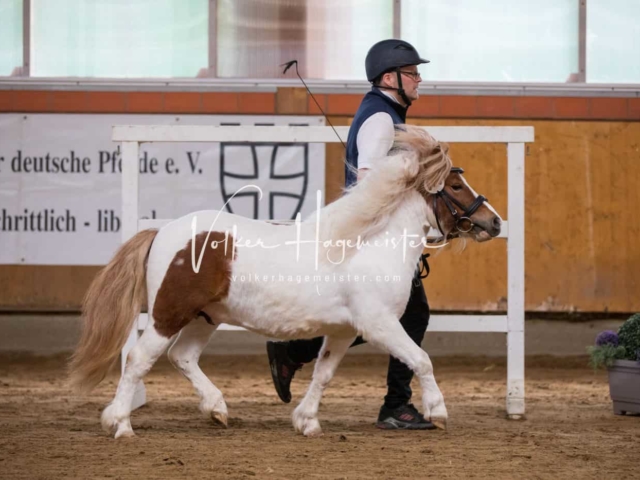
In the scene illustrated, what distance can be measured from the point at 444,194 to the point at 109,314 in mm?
1877

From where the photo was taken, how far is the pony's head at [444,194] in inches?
196

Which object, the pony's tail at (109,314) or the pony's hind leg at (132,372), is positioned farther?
the pony's tail at (109,314)

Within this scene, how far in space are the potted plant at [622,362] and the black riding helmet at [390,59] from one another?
222 centimetres

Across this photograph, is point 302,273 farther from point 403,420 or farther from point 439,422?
point 403,420

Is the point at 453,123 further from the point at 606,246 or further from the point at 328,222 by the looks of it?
the point at 328,222

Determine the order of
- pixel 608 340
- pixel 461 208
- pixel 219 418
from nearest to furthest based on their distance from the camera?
pixel 461 208, pixel 219 418, pixel 608 340

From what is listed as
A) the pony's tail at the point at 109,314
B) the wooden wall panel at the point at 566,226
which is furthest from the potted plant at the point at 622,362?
the pony's tail at the point at 109,314

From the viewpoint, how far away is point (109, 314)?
Answer: 497 cm

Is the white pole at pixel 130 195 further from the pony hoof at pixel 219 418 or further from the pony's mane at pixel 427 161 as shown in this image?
the pony's mane at pixel 427 161

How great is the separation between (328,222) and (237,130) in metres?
1.31

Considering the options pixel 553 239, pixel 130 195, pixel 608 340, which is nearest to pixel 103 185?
pixel 130 195

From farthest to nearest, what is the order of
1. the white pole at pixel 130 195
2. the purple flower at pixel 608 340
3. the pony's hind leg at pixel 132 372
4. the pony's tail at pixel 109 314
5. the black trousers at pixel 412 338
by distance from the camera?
the purple flower at pixel 608 340 → the white pole at pixel 130 195 → the black trousers at pixel 412 338 → the pony's tail at pixel 109 314 → the pony's hind leg at pixel 132 372

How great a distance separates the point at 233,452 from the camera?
4.39m

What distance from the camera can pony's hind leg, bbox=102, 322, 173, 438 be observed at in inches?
191
